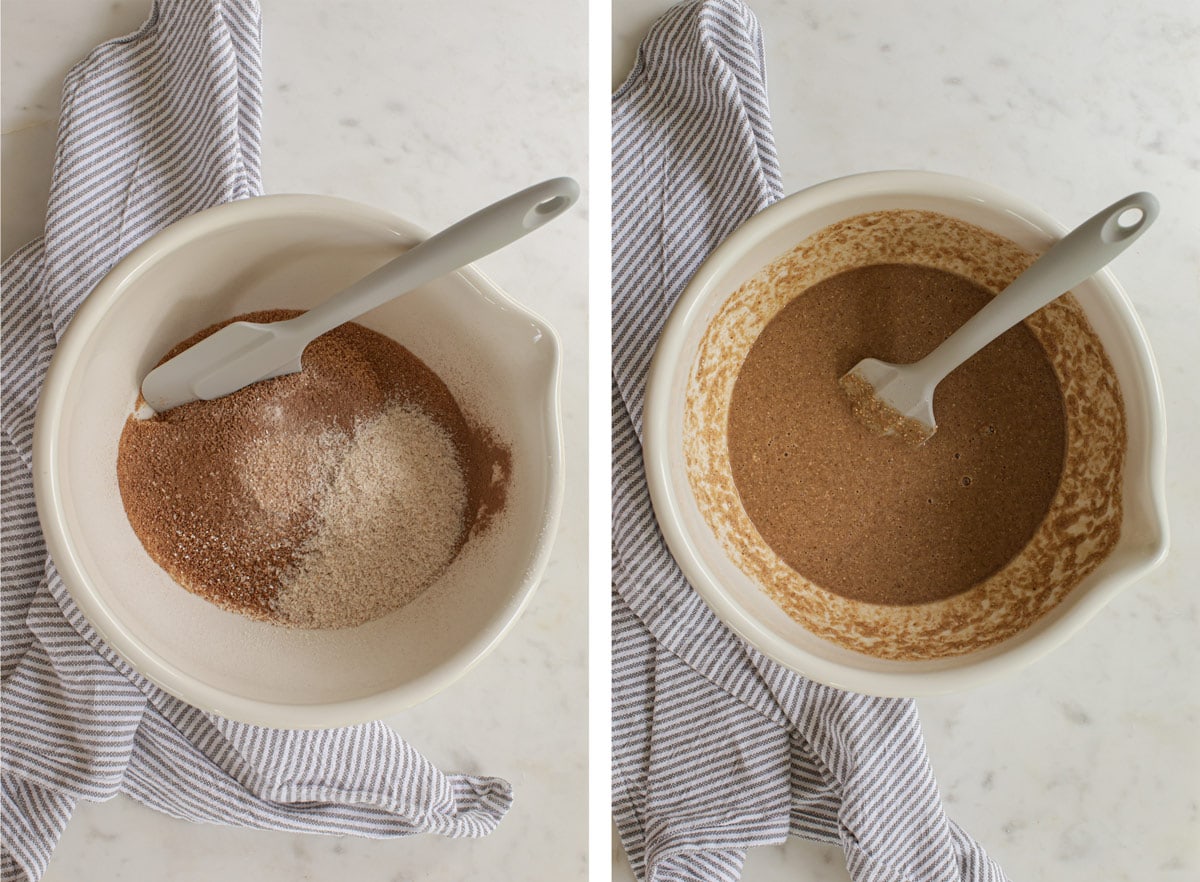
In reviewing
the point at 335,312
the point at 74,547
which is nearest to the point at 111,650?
the point at 74,547

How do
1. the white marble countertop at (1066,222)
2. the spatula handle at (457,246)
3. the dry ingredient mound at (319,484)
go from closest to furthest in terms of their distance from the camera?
1. the spatula handle at (457,246)
2. the dry ingredient mound at (319,484)
3. the white marble countertop at (1066,222)

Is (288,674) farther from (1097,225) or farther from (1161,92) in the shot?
(1161,92)

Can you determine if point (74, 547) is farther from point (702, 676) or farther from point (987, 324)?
point (987, 324)

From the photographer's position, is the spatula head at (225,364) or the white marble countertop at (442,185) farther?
the white marble countertop at (442,185)

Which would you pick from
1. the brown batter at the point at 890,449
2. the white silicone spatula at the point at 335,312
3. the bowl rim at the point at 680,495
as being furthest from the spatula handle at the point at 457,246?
the brown batter at the point at 890,449

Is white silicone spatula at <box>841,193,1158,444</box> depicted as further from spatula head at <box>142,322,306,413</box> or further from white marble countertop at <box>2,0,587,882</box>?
spatula head at <box>142,322,306,413</box>

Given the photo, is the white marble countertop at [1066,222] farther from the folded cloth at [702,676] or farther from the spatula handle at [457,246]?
the spatula handle at [457,246]
